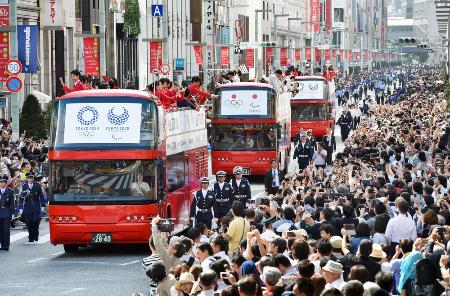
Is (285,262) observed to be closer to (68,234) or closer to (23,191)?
(68,234)

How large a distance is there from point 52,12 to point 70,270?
3633 cm

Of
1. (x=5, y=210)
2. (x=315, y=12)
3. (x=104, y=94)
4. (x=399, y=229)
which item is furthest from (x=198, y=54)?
(x=315, y=12)

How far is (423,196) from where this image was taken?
21766 millimetres

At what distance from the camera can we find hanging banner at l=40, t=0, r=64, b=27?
59.3 meters

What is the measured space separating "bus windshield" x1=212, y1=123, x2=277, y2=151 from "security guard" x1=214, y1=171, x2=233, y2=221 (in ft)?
49.7

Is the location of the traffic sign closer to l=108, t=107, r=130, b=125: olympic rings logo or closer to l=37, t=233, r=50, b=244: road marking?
l=37, t=233, r=50, b=244: road marking

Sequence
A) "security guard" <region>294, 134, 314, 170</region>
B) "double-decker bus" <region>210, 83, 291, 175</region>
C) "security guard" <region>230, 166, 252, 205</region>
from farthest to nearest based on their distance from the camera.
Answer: "double-decker bus" <region>210, 83, 291, 175</region>
"security guard" <region>294, 134, 314, 170</region>
"security guard" <region>230, 166, 252, 205</region>

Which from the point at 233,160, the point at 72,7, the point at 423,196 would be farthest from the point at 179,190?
the point at 72,7

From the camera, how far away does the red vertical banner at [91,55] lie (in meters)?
52.8

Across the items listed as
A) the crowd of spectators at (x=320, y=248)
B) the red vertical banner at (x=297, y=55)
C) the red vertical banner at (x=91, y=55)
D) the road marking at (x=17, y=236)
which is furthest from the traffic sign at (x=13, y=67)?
the red vertical banner at (x=297, y=55)

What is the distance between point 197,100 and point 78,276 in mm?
11873

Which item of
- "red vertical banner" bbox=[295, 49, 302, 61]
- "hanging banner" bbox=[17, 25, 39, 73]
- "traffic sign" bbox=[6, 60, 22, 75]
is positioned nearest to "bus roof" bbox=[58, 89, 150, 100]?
"traffic sign" bbox=[6, 60, 22, 75]

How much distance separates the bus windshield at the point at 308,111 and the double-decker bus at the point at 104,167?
34339 millimetres

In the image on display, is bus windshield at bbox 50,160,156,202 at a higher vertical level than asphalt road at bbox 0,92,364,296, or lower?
higher
